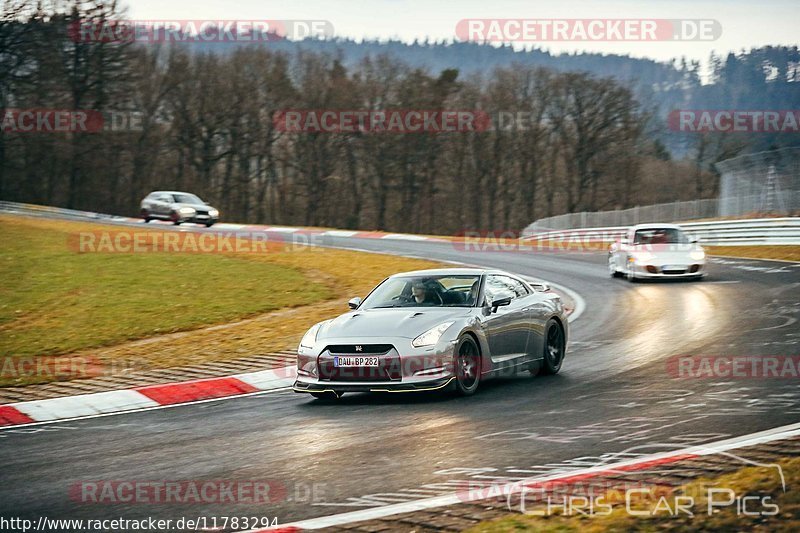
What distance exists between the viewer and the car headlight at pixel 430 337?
1030cm

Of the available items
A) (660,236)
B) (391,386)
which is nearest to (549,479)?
(391,386)

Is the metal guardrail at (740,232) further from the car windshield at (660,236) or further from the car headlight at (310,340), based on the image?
the car headlight at (310,340)

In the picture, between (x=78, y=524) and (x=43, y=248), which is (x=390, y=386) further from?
(x=43, y=248)

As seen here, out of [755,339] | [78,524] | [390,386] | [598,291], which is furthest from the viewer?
[598,291]

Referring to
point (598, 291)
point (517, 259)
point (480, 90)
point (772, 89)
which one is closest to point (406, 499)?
point (598, 291)

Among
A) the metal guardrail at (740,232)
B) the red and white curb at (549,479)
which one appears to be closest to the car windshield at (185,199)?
the metal guardrail at (740,232)

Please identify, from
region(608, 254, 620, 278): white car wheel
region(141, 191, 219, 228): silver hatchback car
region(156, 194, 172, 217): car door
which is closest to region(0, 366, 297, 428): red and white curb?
region(608, 254, 620, 278): white car wheel

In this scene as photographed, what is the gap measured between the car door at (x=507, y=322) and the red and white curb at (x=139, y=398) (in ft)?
9.12

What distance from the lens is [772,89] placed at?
142 metres

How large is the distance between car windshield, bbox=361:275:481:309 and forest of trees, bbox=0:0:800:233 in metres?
53.9

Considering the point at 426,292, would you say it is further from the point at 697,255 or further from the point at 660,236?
the point at 660,236

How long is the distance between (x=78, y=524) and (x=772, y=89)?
148113mm

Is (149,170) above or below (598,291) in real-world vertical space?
above

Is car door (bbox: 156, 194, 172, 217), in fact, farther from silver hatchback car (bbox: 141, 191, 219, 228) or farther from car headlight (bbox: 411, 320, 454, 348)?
car headlight (bbox: 411, 320, 454, 348)
